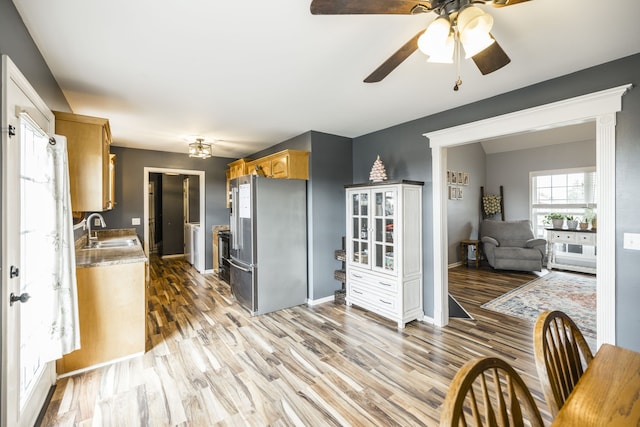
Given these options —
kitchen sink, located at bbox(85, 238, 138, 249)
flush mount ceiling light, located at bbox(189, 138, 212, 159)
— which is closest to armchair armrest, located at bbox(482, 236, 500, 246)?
flush mount ceiling light, located at bbox(189, 138, 212, 159)

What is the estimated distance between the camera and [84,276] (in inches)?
90.8

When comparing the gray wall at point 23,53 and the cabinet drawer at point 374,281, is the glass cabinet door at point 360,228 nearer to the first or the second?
the cabinet drawer at point 374,281

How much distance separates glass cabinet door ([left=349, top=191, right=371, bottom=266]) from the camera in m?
3.51

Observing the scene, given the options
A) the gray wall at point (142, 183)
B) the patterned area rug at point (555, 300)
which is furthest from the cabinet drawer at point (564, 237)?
the gray wall at point (142, 183)

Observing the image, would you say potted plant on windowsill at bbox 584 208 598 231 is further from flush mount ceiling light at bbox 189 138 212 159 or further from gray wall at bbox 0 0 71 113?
gray wall at bbox 0 0 71 113

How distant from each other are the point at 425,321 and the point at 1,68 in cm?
385

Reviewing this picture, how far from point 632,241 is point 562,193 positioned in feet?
16.4

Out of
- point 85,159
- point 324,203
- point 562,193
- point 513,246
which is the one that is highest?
point 85,159

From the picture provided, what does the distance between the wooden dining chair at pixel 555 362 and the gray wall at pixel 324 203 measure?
113 inches

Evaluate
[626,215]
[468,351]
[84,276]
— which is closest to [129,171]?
[84,276]

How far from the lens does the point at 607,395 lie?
0.97 m

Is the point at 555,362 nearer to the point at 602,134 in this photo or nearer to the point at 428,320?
the point at 602,134

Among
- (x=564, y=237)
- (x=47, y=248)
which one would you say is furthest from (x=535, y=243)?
(x=47, y=248)

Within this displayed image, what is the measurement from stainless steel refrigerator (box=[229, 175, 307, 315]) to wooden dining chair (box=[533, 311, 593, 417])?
2898 millimetres
